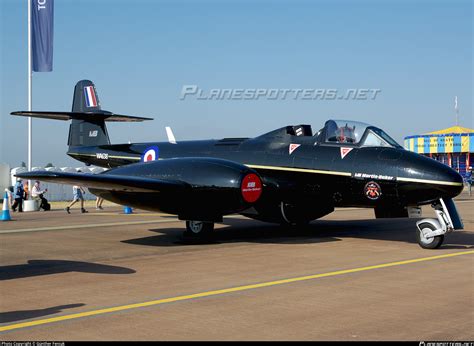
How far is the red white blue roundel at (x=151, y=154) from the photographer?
661 inches

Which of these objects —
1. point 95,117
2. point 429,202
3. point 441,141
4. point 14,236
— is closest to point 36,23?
point 95,117

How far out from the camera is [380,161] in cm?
1225

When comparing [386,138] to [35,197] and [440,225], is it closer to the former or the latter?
Answer: [440,225]

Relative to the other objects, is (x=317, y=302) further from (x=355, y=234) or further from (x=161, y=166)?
(x=355, y=234)

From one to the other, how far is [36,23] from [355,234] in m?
21.8

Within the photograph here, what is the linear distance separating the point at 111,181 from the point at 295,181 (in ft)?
13.8

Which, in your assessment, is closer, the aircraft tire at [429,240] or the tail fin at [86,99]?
the aircraft tire at [429,240]

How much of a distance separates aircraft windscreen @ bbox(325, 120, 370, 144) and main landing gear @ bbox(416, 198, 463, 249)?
2.30 metres

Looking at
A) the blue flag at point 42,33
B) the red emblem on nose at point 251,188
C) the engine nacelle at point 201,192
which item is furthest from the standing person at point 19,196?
the red emblem on nose at point 251,188

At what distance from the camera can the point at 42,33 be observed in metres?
29.5

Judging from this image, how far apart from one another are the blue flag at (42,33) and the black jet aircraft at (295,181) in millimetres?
18015

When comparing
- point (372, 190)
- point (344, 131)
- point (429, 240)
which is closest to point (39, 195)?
point (344, 131)

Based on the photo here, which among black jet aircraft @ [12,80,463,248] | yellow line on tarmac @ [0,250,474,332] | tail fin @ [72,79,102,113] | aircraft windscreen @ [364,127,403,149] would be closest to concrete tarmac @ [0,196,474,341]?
yellow line on tarmac @ [0,250,474,332]

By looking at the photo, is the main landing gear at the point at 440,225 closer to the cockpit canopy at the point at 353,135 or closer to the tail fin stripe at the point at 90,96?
the cockpit canopy at the point at 353,135
